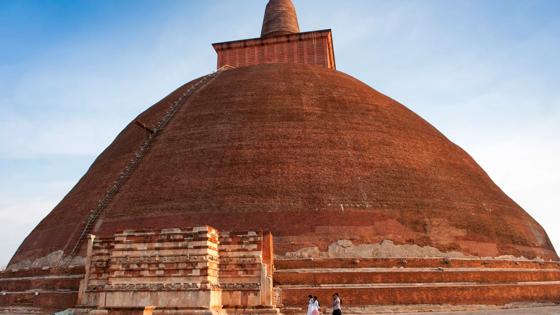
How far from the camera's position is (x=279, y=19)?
28.5m

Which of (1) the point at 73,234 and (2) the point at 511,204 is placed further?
(2) the point at 511,204

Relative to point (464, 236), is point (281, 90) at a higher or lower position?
higher

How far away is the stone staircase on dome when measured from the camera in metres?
12.7

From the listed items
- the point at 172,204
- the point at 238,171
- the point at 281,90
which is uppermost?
the point at 281,90

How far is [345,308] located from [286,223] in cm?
279

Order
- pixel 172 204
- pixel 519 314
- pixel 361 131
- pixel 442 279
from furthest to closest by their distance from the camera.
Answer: pixel 361 131
pixel 172 204
pixel 442 279
pixel 519 314

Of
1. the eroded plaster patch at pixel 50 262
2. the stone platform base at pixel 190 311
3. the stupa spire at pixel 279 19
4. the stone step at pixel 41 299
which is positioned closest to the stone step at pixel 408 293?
the stone platform base at pixel 190 311

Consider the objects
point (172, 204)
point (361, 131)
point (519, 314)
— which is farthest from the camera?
point (361, 131)

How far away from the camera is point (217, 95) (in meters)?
18.9

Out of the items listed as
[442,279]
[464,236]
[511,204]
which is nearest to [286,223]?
[442,279]

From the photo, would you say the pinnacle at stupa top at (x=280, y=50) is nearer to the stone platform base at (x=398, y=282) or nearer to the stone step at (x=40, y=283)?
the stone step at (x=40, y=283)

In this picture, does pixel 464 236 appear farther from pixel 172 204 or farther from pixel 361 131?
pixel 172 204

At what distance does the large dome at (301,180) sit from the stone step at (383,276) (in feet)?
2.17

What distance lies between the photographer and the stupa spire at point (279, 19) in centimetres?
2822
